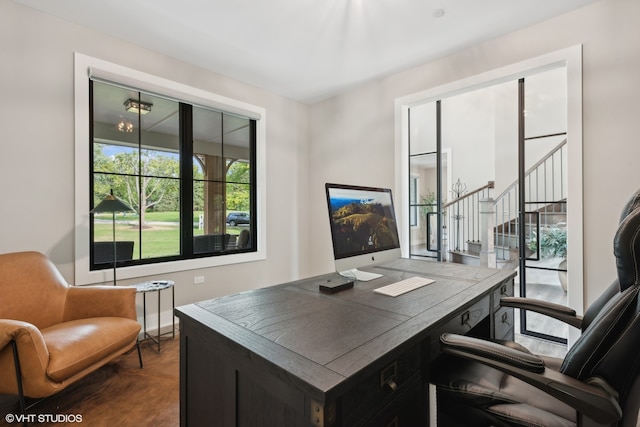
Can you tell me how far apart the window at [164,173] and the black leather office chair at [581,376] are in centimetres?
280

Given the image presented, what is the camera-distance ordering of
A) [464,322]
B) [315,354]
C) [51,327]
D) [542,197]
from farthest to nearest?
1. [542,197]
2. [51,327]
3. [464,322]
4. [315,354]

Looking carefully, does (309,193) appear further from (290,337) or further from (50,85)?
(290,337)

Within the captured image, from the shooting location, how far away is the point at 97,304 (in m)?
2.08

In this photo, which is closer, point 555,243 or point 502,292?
point 502,292

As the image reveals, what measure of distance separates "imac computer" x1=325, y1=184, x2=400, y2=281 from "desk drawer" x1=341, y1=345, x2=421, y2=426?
2.07 ft

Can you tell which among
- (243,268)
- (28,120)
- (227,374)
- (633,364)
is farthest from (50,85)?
(633,364)

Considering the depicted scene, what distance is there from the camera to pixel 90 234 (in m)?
2.54

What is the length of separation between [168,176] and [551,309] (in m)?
3.27

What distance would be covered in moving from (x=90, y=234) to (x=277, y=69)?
2420 millimetres

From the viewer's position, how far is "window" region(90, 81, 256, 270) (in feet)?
8.79

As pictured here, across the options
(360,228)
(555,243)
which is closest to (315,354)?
(360,228)

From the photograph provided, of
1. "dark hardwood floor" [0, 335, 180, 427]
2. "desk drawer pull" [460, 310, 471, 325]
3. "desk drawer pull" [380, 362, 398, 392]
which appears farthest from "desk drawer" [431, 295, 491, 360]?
"dark hardwood floor" [0, 335, 180, 427]

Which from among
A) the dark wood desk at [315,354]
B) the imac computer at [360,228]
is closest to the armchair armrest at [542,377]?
the dark wood desk at [315,354]

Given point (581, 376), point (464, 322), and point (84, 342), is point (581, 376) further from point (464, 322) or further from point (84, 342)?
point (84, 342)
